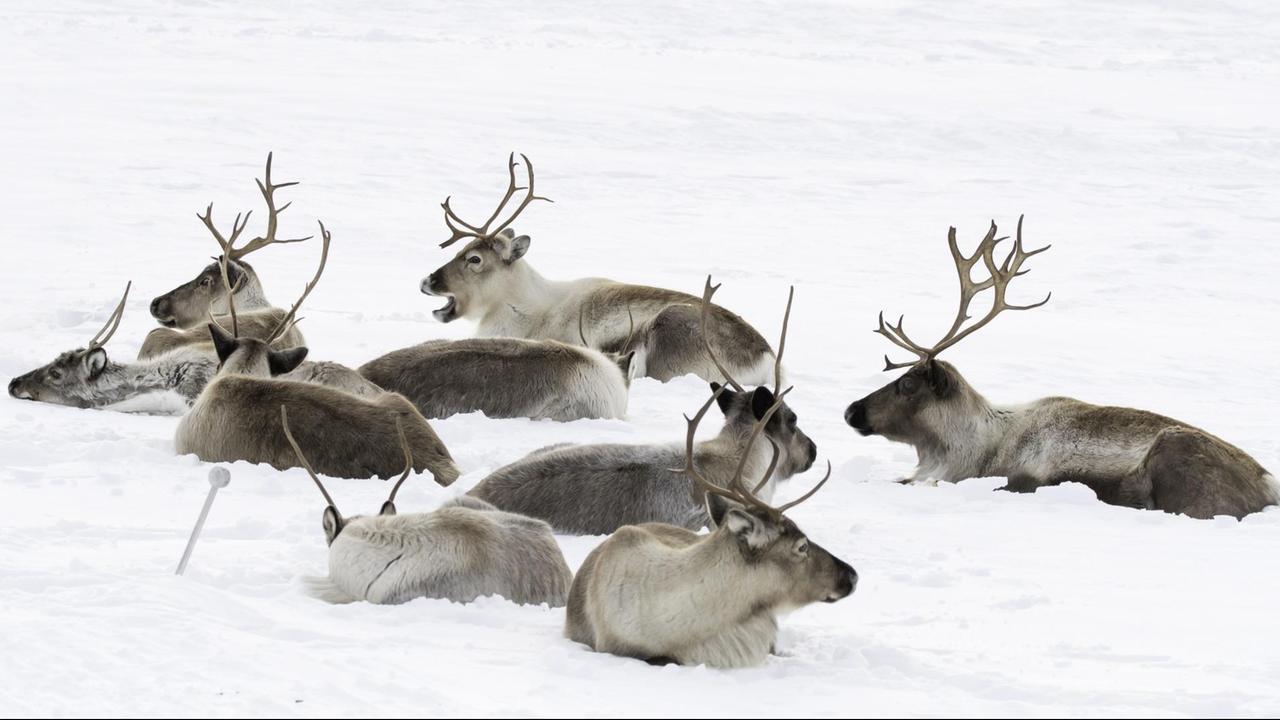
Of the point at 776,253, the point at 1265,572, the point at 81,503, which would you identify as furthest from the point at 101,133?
the point at 1265,572

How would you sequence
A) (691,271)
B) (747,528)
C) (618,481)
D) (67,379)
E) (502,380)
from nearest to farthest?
1. (747,528)
2. (618,481)
3. (502,380)
4. (67,379)
5. (691,271)

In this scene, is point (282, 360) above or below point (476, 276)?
above

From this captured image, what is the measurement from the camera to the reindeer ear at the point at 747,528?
4.93m

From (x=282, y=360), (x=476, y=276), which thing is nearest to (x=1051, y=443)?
(x=282, y=360)

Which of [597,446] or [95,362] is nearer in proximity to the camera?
[597,446]

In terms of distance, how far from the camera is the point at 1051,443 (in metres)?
8.55

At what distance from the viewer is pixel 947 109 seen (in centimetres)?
2994

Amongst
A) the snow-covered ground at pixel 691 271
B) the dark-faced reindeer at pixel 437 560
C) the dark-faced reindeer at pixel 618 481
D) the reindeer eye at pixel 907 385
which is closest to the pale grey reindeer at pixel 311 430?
the snow-covered ground at pixel 691 271

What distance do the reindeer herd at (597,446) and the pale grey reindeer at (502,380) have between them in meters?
0.01

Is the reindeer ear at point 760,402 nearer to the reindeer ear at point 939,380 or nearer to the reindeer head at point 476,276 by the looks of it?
the reindeer ear at point 939,380

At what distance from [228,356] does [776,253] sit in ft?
35.4

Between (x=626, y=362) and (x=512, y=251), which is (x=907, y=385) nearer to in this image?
(x=626, y=362)

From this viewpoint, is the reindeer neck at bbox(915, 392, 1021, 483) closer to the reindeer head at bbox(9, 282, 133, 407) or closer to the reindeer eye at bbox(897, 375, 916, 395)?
the reindeer eye at bbox(897, 375, 916, 395)

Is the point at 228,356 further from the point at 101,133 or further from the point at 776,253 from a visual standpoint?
the point at 101,133
